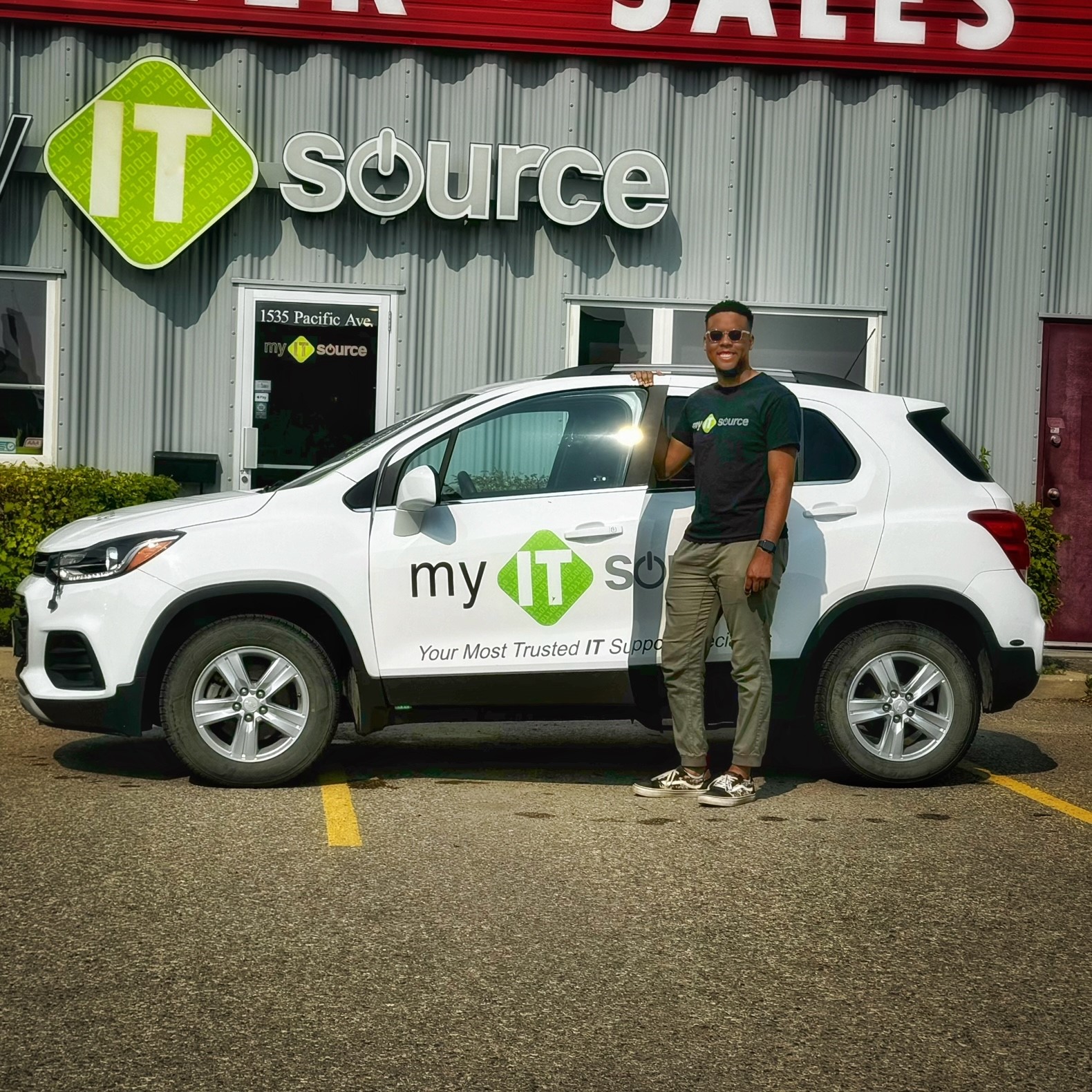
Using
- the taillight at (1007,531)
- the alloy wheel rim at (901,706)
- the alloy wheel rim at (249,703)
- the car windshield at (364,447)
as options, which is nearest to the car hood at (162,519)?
the car windshield at (364,447)

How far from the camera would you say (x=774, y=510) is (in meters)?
6.52

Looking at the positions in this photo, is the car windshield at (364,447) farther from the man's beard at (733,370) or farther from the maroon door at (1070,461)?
the maroon door at (1070,461)

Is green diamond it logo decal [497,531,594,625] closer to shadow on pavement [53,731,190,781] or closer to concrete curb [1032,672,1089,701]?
shadow on pavement [53,731,190,781]

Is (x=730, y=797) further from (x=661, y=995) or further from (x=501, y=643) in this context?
(x=661, y=995)

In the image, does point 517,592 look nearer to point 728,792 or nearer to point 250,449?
point 728,792

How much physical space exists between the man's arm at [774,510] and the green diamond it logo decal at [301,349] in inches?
252

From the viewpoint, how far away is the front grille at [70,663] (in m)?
6.62

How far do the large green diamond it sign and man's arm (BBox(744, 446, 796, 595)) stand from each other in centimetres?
683

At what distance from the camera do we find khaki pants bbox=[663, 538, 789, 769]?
6684mm

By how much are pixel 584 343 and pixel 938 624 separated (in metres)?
5.87

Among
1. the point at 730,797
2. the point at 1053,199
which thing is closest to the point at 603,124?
the point at 1053,199

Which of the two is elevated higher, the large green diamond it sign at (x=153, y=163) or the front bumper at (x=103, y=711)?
the large green diamond it sign at (x=153, y=163)

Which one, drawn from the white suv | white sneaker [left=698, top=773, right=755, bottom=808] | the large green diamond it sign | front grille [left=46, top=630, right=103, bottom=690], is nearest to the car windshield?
the white suv

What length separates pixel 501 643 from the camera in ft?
22.2
